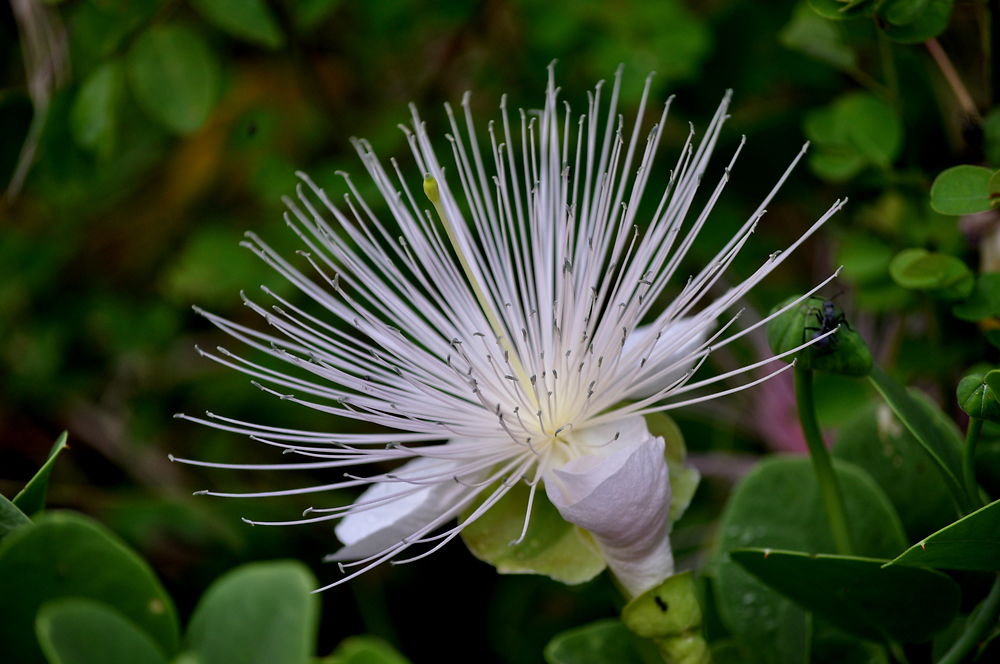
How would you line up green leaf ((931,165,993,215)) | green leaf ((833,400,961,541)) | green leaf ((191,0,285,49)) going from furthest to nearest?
green leaf ((191,0,285,49)) → green leaf ((833,400,961,541)) → green leaf ((931,165,993,215))

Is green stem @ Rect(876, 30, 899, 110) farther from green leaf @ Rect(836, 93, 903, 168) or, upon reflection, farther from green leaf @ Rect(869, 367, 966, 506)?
green leaf @ Rect(869, 367, 966, 506)

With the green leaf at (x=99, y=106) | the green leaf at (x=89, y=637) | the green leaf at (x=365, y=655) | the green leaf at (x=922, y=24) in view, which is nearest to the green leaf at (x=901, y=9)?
the green leaf at (x=922, y=24)

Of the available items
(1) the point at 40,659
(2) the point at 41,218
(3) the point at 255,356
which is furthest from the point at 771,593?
(2) the point at 41,218

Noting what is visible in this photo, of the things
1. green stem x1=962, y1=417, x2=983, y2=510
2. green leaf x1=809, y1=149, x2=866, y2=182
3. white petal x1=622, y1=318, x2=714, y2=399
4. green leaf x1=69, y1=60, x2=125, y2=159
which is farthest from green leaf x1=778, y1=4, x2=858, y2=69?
green leaf x1=69, y1=60, x2=125, y2=159

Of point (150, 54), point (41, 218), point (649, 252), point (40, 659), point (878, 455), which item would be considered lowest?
point (878, 455)

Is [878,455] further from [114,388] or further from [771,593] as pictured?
[114,388]

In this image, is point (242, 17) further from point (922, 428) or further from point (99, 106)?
point (922, 428)

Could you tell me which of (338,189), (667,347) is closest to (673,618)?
(667,347)
